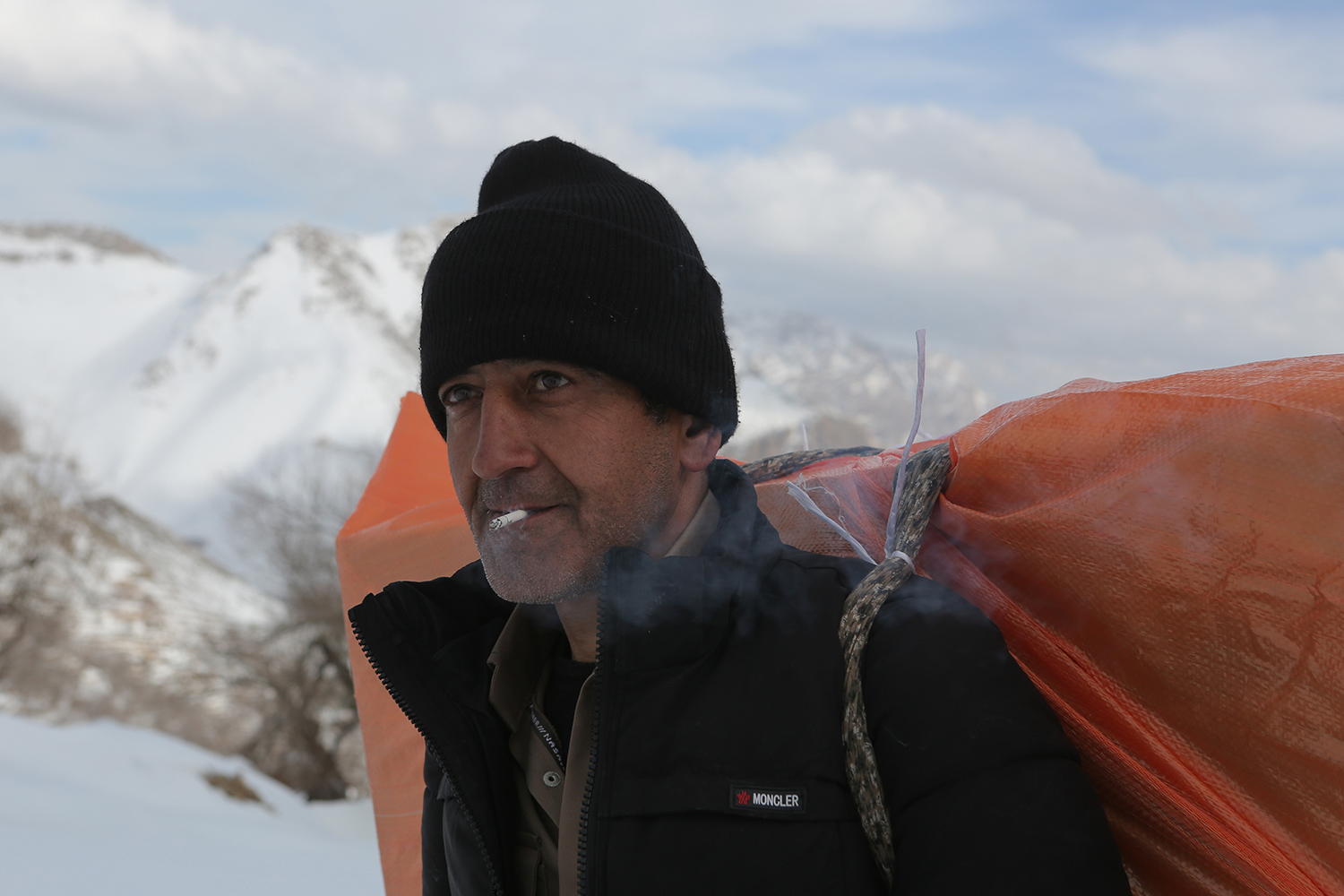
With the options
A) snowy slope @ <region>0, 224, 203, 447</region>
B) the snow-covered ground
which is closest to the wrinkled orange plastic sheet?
the snow-covered ground

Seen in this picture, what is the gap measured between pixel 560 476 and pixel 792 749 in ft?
1.63

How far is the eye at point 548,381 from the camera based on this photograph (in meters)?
1.43

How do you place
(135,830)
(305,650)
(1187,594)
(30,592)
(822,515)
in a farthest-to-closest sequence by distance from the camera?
(30,592) < (305,650) < (135,830) < (822,515) < (1187,594)

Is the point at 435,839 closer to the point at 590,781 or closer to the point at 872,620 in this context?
the point at 590,781

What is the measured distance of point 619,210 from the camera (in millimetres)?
1482

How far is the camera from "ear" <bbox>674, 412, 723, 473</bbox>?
150cm

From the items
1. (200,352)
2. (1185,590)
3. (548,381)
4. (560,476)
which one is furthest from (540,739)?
(200,352)

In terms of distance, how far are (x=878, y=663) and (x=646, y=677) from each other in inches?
11.8

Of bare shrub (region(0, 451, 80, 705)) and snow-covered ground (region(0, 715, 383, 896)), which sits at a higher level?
bare shrub (region(0, 451, 80, 705))

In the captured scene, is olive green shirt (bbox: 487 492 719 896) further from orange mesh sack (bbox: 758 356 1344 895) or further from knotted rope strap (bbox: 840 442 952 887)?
orange mesh sack (bbox: 758 356 1344 895)

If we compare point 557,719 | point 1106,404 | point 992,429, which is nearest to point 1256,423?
point 1106,404

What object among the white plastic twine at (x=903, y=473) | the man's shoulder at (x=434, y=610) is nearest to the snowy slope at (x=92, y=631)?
the man's shoulder at (x=434, y=610)

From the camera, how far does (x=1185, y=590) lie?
102 centimetres

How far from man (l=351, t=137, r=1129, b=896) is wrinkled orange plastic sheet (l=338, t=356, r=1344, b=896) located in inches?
3.7
